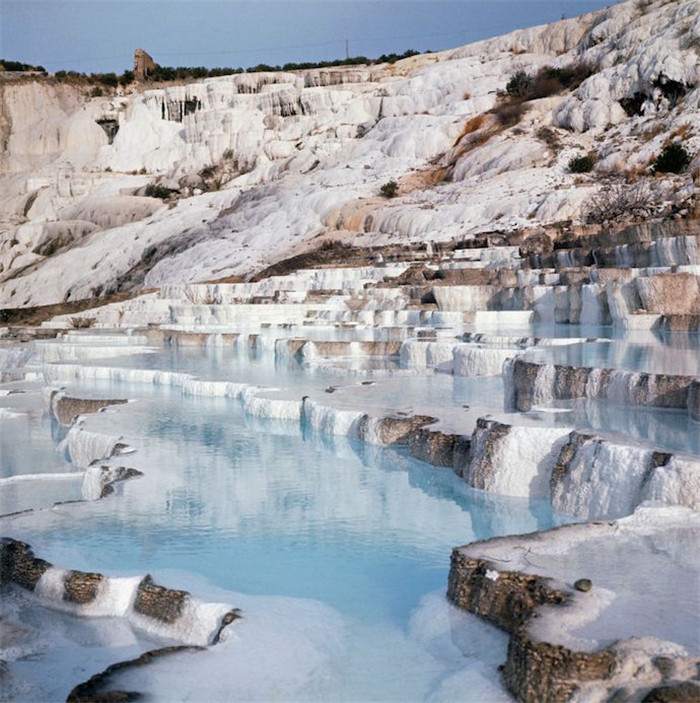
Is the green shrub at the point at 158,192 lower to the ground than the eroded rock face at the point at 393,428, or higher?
higher

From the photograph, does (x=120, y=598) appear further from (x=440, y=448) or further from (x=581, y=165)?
(x=581, y=165)

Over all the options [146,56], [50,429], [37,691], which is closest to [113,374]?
[50,429]

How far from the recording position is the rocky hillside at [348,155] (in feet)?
76.6

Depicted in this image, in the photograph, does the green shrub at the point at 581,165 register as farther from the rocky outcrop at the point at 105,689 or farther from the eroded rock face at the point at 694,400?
the rocky outcrop at the point at 105,689

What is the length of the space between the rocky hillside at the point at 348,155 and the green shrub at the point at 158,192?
2.5 inches

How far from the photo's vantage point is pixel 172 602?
185 inches

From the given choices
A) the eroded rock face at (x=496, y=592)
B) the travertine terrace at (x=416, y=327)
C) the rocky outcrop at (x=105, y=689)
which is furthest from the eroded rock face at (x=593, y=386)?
the rocky outcrop at (x=105, y=689)

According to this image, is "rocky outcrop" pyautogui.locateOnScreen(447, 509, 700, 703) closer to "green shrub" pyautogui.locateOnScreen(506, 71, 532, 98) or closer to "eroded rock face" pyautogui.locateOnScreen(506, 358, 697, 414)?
"eroded rock face" pyautogui.locateOnScreen(506, 358, 697, 414)

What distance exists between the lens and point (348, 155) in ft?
107

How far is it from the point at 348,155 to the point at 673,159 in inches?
538

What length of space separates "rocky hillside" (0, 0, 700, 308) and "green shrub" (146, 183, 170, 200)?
6cm

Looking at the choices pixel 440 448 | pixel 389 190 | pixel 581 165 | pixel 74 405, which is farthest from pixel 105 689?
pixel 389 190

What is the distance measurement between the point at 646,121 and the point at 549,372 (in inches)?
746

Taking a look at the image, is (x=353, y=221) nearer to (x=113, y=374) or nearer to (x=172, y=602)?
(x=113, y=374)
